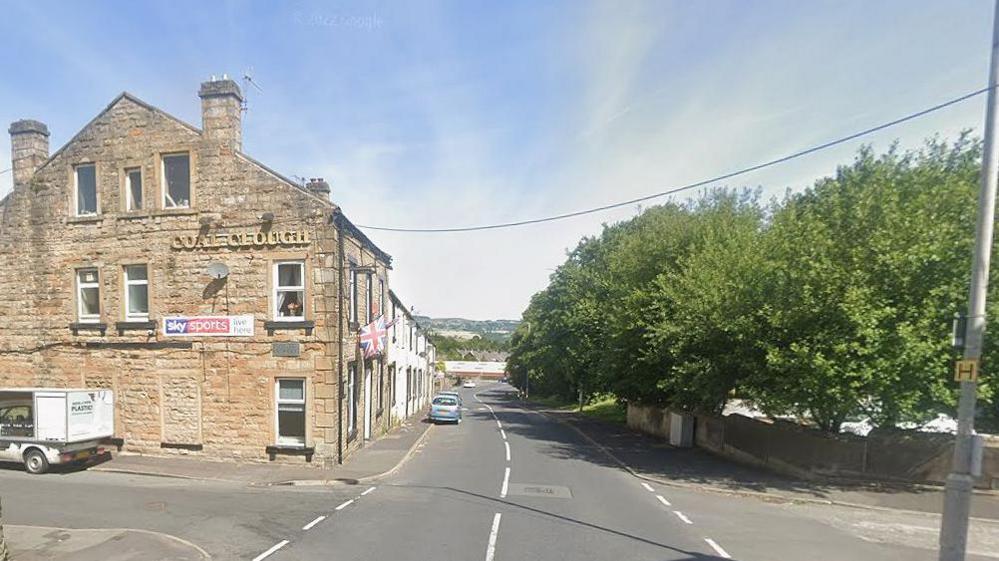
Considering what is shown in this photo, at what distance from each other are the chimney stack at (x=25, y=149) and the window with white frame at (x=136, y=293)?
4.97 m

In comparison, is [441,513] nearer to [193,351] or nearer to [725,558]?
[725,558]

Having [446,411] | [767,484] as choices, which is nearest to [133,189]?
[446,411]

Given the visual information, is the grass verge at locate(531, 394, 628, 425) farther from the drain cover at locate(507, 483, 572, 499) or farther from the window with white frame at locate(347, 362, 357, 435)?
the drain cover at locate(507, 483, 572, 499)

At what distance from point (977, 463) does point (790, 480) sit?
8660mm

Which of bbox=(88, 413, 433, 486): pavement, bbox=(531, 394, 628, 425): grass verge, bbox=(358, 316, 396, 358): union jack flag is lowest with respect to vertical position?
bbox=(531, 394, 628, 425): grass verge

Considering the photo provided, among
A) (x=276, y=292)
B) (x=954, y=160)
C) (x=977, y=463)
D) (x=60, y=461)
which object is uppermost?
(x=954, y=160)

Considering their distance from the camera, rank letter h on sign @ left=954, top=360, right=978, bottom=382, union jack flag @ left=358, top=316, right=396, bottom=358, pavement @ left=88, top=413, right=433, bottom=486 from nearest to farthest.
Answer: letter h on sign @ left=954, top=360, right=978, bottom=382
pavement @ left=88, top=413, right=433, bottom=486
union jack flag @ left=358, top=316, right=396, bottom=358

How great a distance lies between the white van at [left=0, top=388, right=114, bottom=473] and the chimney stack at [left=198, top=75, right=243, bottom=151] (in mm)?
8265

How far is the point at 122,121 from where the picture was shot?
617 inches

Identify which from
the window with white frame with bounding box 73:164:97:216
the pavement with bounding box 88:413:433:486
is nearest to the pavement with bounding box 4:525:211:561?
the pavement with bounding box 88:413:433:486

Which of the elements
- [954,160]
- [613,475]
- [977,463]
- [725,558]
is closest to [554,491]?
[613,475]

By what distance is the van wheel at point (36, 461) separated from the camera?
13336 millimetres

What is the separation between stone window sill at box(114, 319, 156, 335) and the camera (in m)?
15.4

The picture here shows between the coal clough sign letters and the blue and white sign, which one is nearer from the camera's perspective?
the coal clough sign letters
